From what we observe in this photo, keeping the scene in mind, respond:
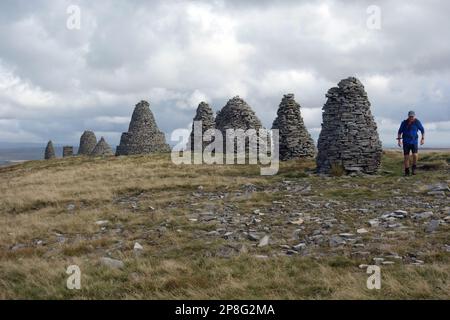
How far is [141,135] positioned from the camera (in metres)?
46.3

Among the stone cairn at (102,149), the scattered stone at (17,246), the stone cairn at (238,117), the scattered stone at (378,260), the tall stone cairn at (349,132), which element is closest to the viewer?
the scattered stone at (378,260)

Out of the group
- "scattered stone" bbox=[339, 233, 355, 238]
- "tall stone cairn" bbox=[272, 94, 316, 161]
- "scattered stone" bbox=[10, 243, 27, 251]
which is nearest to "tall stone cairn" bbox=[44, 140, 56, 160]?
"tall stone cairn" bbox=[272, 94, 316, 161]

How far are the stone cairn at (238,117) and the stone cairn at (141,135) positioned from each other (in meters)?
10.8

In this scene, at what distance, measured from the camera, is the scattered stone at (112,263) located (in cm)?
807

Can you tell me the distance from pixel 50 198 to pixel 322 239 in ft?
39.6

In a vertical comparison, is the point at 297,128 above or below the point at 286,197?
above

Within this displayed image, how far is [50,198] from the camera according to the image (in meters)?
17.0

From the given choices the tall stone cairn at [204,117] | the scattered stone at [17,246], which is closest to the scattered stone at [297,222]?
the scattered stone at [17,246]

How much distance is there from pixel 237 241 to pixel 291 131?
73.7ft

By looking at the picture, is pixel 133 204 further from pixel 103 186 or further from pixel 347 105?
pixel 347 105

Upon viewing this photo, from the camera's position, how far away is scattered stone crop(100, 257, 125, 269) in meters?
8.07

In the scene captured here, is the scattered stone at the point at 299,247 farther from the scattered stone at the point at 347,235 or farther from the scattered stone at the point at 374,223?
the scattered stone at the point at 374,223
